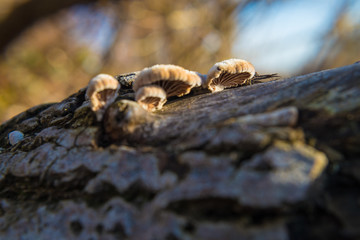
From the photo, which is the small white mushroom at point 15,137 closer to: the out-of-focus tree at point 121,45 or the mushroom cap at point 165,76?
the mushroom cap at point 165,76

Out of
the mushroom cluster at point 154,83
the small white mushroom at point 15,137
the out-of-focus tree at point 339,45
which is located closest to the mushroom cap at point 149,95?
the mushroom cluster at point 154,83

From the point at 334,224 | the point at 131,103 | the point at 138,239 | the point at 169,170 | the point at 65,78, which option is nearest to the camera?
the point at 334,224

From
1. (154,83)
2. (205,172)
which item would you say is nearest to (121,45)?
(154,83)

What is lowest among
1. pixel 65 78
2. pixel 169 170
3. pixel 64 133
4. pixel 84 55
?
pixel 169 170

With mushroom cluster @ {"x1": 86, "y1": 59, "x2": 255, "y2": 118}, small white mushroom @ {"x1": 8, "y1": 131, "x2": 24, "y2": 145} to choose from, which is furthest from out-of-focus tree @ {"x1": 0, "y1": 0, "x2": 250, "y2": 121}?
mushroom cluster @ {"x1": 86, "y1": 59, "x2": 255, "y2": 118}

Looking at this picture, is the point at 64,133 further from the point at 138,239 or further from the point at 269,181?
the point at 269,181

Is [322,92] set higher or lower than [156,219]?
higher

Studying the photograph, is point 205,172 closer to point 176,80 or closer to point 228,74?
point 176,80

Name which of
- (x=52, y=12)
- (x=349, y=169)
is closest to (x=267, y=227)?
(x=349, y=169)
